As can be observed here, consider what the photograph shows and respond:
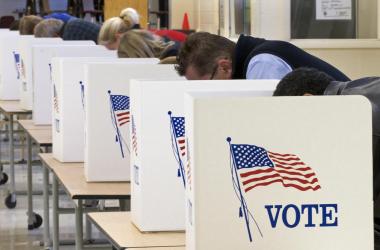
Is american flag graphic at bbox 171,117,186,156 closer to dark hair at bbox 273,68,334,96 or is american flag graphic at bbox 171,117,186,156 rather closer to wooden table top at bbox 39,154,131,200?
dark hair at bbox 273,68,334,96

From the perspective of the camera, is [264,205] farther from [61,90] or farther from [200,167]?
[61,90]

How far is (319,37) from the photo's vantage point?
685 cm

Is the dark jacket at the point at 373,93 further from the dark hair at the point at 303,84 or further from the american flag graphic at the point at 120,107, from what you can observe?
the american flag graphic at the point at 120,107

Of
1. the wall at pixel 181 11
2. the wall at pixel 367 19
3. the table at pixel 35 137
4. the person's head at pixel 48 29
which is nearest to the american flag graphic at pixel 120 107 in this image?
the table at pixel 35 137

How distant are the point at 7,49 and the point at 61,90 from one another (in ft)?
10.5

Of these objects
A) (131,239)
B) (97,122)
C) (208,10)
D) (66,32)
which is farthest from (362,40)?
(208,10)

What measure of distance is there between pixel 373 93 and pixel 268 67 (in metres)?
1.07

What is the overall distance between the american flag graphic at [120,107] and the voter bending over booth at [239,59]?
0.27 meters

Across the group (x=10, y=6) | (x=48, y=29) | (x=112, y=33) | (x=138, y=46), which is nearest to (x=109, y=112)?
(x=138, y=46)

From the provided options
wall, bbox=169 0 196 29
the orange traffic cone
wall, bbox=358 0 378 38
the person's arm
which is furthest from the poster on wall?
wall, bbox=169 0 196 29

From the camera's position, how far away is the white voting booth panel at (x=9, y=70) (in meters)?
7.43

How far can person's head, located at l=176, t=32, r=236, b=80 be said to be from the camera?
3.57 metres

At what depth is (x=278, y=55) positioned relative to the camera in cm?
346

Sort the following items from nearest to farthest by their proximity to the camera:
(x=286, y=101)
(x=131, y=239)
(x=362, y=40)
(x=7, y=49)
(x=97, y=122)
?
(x=286, y=101), (x=131, y=239), (x=97, y=122), (x=362, y=40), (x=7, y=49)
